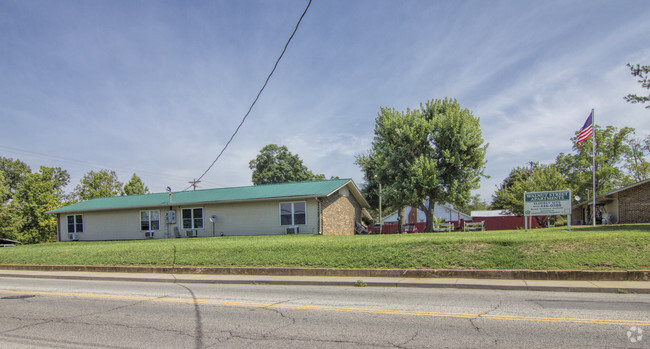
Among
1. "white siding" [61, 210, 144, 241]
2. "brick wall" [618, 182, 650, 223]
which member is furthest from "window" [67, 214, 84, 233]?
"brick wall" [618, 182, 650, 223]

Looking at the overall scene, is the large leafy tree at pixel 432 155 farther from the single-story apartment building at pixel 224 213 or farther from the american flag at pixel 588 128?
the american flag at pixel 588 128

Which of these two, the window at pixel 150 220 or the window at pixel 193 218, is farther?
the window at pixel 150 220

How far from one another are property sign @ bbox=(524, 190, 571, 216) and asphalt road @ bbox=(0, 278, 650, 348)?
838 centimetres

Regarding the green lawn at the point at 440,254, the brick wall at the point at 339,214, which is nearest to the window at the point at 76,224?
the green lawn at the point at 440,254

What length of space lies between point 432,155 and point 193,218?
647 inches

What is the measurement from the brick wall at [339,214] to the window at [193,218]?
8.66m

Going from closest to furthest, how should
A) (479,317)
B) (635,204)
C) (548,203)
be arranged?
(479,317), (548,203), (635,204)

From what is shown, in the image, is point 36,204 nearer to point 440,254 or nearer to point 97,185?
point 97,185

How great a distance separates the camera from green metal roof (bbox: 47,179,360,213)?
2434 centimetres

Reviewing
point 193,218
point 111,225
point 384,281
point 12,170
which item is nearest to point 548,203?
point 384,281

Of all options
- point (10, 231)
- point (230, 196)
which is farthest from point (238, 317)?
point (10, 231)

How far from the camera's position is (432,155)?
2697 cm

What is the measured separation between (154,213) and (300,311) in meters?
23.8

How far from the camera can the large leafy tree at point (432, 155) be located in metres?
25.8
